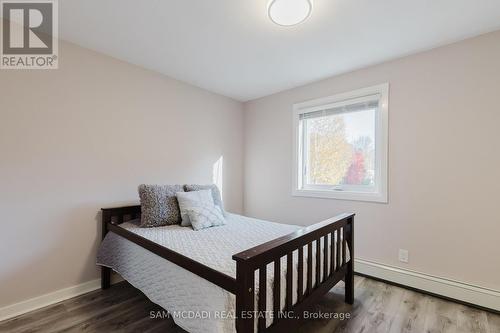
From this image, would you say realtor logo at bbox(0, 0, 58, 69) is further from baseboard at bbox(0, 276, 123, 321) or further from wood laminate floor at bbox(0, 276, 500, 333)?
wood laminate floor at bbox(0, 276, 500, 333)

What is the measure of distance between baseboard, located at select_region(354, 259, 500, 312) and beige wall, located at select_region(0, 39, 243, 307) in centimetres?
241

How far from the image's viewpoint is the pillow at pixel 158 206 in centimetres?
214

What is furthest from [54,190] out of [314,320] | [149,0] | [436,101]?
[436,101]

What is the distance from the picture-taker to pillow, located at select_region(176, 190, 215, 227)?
2215 millimetres

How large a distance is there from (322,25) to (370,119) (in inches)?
48.5

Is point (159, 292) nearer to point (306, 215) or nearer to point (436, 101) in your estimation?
point (306, 215)

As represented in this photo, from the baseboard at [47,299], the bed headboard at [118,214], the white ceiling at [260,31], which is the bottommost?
the baseboard at [47,299]

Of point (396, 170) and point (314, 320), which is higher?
point (396, 170)

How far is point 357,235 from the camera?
2.58 m

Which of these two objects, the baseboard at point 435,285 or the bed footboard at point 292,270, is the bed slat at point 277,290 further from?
the baseboard at point 435,285

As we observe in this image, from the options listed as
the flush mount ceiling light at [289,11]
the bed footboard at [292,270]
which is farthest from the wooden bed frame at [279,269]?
the flush mount ceiling light at [289,11]

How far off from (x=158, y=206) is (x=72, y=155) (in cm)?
88

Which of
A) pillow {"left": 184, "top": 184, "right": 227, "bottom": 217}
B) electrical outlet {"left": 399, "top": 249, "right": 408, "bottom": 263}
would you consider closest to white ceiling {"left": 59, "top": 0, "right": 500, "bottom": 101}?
pillow {"left": 184, "top": 184, "right": 227, "bottom": 217}

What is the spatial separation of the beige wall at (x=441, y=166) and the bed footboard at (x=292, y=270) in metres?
0.64
